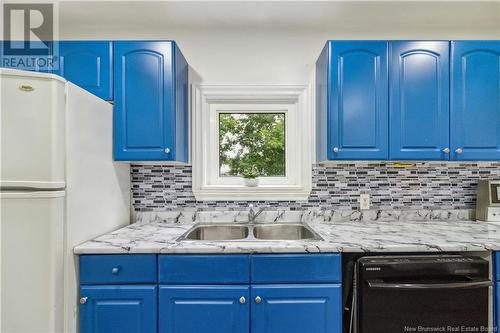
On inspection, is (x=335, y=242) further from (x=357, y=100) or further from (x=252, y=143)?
(x=252, y=143)

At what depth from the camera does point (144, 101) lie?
176cm

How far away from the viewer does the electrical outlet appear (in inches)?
83.4

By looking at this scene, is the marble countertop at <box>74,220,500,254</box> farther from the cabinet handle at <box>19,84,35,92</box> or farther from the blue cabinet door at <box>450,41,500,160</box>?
the cabinet handle at <box>19,84,35,92</box>

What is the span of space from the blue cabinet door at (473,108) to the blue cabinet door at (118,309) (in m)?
1.99

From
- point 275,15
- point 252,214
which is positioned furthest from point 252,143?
point 275,15

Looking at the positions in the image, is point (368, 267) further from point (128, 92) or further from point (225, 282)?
point (128, 92)

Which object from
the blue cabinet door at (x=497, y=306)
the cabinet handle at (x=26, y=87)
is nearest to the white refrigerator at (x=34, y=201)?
the cabinet handle at (x=26, y=87)

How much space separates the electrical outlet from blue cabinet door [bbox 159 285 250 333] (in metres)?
1.15

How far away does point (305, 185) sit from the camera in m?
2.11

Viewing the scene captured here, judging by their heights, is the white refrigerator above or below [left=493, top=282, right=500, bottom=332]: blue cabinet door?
above

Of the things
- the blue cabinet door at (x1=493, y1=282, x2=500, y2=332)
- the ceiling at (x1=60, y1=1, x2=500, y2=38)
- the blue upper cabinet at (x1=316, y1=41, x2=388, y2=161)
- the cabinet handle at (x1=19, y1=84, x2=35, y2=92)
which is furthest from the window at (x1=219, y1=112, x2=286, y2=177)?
the blue cabinet door at (x1=493, y1=282, x2=500, y2=332)

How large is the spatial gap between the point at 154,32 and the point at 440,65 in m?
2.00

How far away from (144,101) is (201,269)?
106cm

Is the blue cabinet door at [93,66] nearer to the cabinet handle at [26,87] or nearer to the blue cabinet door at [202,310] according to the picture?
the cabinet handle at [26,87]
